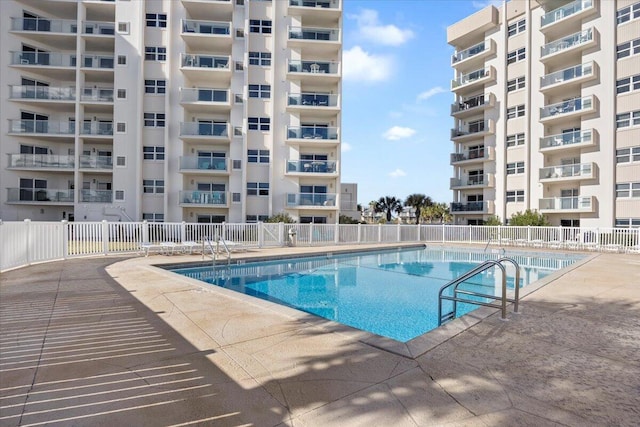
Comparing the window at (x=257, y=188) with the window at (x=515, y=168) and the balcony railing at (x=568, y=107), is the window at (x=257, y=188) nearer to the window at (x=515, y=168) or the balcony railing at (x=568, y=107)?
the window at (x=515, y=168)

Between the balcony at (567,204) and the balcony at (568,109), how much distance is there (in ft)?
21.0

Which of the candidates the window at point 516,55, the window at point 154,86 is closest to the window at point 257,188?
the window at point 154,86

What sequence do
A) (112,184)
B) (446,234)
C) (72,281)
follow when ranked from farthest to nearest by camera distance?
(112,184), (446,234), (72,281)

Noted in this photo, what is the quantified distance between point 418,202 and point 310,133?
28905 mm

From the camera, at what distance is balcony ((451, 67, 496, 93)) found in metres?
31.9

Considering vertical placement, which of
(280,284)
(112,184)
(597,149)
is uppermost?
(597,149)

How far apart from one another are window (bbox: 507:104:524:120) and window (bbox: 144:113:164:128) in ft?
97.4

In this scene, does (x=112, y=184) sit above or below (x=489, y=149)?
below

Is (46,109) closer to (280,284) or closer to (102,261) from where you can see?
(102,261)

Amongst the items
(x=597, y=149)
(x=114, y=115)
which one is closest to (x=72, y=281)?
(x=114, y=115)

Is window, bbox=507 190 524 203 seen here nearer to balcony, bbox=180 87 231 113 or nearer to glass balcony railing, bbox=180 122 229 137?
glass balcony railing, bbox=180 122 229 137

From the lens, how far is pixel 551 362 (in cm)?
372

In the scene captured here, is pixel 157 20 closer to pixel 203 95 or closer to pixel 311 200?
pixel 203 95

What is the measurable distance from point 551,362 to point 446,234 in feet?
74.3
